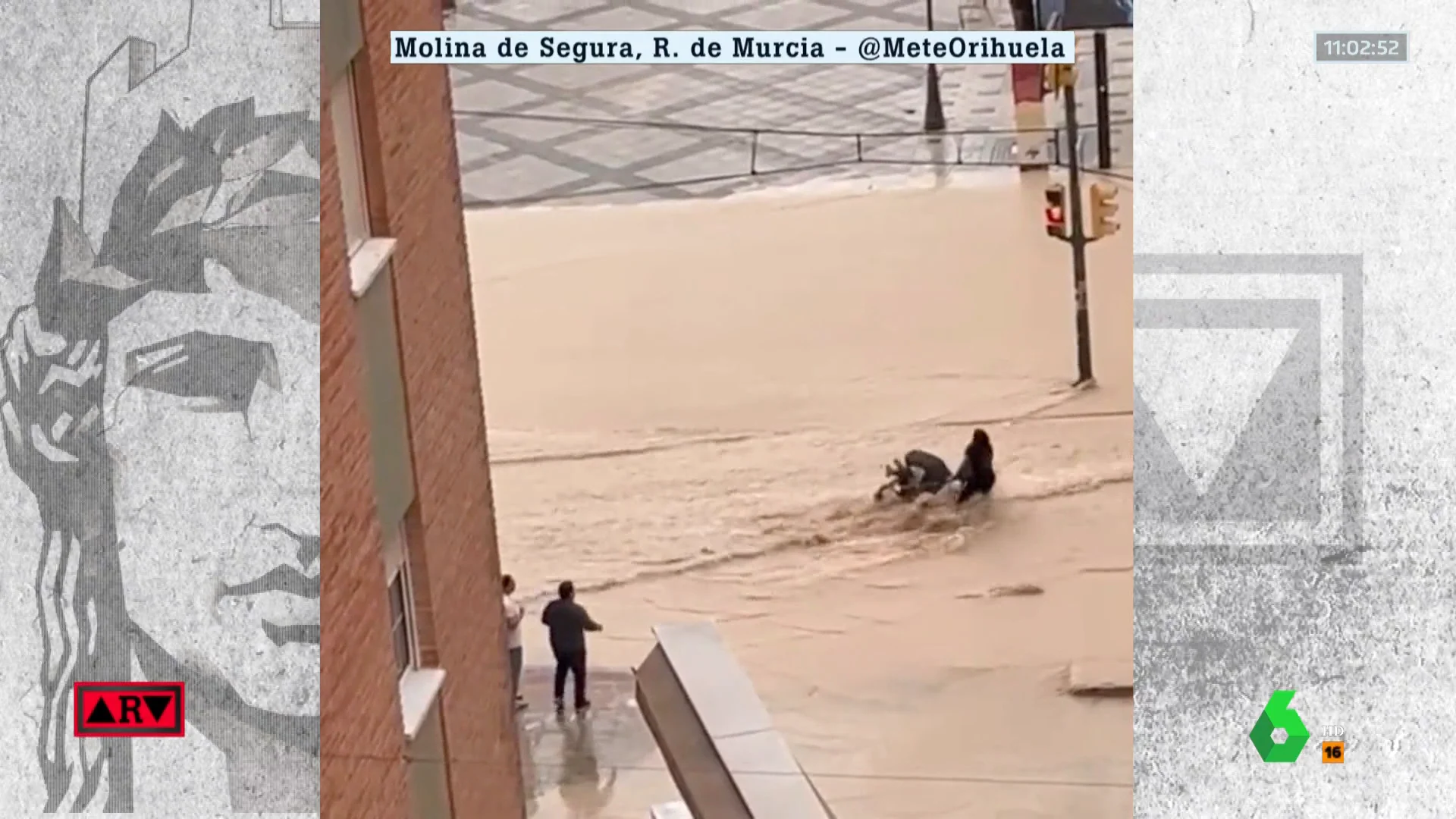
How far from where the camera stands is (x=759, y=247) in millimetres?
4914

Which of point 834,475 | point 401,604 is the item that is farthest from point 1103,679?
point 401,604

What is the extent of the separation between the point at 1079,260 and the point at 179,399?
203cm

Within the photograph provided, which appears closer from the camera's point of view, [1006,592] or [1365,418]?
[1365,418]

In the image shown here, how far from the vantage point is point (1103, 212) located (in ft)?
15.6

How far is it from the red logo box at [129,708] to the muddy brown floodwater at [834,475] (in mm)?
817

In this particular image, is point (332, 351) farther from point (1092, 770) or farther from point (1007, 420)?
point (1092, 770)

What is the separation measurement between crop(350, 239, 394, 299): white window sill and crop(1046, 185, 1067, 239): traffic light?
1484mm

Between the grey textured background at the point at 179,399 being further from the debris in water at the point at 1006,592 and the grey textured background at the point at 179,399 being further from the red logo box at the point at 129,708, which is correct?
the debris in water at the point at 1006,592

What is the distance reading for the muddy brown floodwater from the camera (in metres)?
4.82

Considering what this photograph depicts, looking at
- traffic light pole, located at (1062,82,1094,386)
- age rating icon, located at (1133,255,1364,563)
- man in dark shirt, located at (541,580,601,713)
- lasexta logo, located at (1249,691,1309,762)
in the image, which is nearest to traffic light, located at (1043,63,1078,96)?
traffic light pole, located at (1062,82,1094,386)

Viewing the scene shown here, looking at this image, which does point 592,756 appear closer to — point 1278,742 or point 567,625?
point 567,625

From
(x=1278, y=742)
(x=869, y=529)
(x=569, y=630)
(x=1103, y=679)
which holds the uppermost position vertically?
(x=869, y=529)

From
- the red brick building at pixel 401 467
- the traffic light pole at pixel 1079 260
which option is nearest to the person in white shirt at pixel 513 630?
the red brick building at pixel 401 467

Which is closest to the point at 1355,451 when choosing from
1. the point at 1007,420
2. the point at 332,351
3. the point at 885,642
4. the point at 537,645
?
the point at 1007,420
